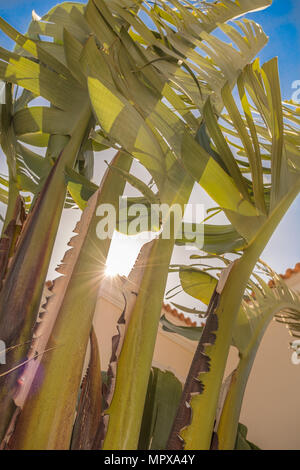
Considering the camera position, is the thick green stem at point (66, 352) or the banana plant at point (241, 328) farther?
the banana plant at point (241, 328)

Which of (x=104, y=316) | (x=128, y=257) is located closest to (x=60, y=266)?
(x=128, y=257)

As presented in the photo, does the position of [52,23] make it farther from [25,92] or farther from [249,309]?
[249,309]

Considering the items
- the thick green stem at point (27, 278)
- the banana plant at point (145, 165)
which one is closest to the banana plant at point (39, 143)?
the thick green stem at point (27, 278)

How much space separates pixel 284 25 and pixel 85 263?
214 centimetres

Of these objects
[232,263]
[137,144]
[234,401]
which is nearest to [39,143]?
[137,144]

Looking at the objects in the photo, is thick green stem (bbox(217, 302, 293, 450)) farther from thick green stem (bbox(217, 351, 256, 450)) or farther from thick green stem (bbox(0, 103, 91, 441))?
thick green stem (bbox(0, 103, 91, 441))

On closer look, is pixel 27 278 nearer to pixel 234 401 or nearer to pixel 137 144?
pixel 137 144

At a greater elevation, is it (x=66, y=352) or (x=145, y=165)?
(x=145, y=165)

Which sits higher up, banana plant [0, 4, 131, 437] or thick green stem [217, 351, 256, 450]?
banana plant [0, 4, 131, 437]

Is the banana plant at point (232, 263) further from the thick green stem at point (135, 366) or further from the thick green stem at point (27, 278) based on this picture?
the thick green stem at point (27, 278)

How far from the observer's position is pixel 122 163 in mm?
1135

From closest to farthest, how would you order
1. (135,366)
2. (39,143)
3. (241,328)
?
(135,366) → (241,328) → (39,143)

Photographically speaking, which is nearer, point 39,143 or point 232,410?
point 232,410

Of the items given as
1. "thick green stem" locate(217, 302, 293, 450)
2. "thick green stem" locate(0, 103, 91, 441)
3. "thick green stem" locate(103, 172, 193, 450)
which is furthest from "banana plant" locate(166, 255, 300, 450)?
"thick green stem" locate(0, 103, 91, 441)
